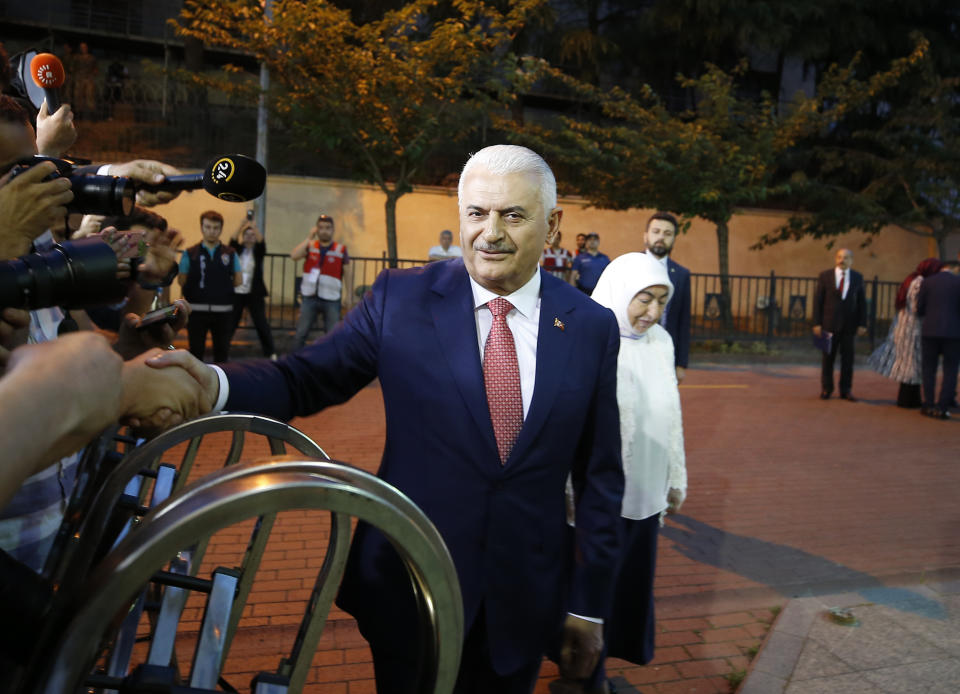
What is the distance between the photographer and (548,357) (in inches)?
85.4

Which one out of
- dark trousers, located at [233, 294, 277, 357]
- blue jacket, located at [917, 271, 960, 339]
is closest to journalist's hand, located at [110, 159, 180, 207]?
dark trousers, located at [233, 294, 277, 357]

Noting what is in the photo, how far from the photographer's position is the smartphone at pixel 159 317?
1753 millimetres

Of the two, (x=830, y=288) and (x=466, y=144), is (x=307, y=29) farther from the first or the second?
(x=466, y=144)

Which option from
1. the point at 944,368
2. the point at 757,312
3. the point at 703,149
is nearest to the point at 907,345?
the point at 944,368

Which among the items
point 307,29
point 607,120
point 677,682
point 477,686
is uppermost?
point 607,120

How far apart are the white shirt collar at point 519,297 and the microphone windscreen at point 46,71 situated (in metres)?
1.55

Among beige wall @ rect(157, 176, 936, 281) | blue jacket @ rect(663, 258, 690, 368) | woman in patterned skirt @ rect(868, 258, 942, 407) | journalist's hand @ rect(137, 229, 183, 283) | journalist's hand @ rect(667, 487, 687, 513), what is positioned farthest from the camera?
beige wall @ rect(157, 176, 936, 281)

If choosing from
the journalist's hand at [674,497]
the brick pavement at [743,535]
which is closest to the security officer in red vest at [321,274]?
the brick pavement at [743,535]

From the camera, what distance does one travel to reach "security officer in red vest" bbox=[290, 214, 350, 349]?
35.1ft

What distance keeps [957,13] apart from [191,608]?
1266 inches

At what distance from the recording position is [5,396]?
36.5 inches

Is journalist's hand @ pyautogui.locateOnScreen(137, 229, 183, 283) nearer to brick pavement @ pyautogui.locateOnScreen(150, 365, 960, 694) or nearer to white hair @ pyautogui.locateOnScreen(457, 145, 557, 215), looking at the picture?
white hair @ pyautogui.locateOnScreen(457, 145, 557, 215)

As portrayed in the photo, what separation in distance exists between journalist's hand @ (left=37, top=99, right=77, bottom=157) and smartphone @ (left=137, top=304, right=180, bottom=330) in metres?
1.24

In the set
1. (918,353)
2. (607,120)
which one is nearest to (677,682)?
(918,353)
